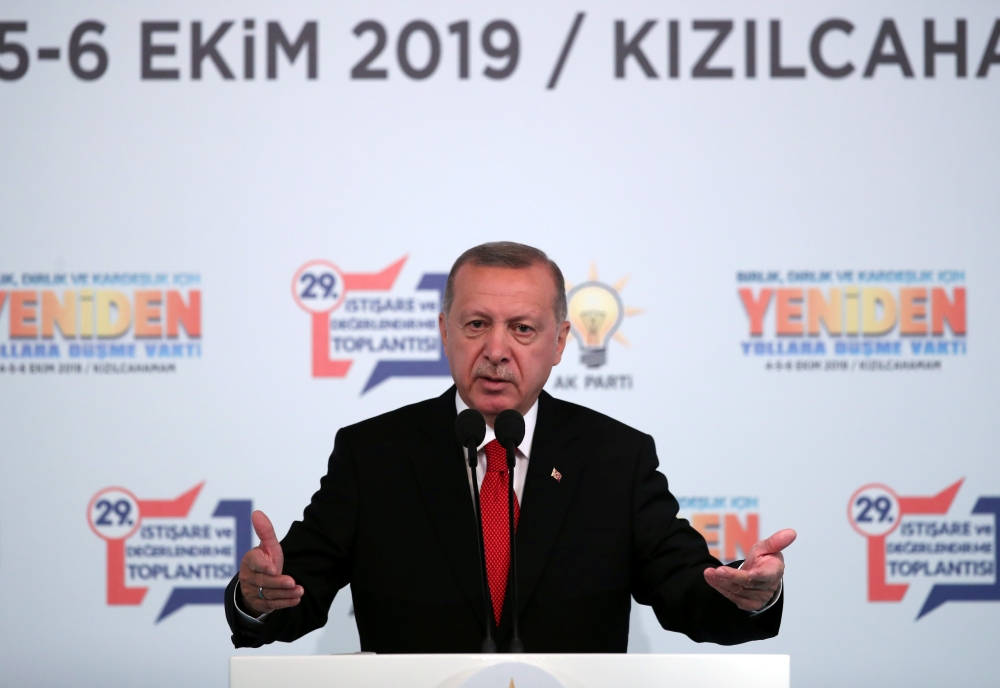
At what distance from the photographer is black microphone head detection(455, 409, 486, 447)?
1.77 m

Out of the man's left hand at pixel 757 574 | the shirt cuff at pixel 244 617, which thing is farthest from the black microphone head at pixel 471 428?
the shirt cuff at pixel 244 617

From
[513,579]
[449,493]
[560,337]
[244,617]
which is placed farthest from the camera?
[560,337]

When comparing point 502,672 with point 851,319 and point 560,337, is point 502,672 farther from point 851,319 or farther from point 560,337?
point 851,319

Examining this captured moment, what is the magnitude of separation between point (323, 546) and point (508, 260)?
0.81 m

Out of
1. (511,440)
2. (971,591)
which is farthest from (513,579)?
(971,591)

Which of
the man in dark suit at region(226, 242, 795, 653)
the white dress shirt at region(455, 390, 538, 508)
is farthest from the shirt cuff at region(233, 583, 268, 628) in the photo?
the white dress shirt at region(455, 390, 538, 508)

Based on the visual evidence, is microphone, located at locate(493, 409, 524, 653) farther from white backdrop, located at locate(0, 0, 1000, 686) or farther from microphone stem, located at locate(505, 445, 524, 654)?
white backdrop, located at locate(0, 0, 1000, 686)

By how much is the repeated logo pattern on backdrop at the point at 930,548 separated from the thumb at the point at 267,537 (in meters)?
2.44

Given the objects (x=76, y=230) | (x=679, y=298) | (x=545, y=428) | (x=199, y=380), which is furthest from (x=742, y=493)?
(x=76, y=230)

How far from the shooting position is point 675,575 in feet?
7.38

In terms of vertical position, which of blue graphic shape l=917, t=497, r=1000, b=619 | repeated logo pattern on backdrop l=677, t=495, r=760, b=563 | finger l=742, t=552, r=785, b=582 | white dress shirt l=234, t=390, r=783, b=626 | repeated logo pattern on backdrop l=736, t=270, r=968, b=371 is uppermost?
repeated logo pattern on backdrop l=736, t=270, r=968, b=371

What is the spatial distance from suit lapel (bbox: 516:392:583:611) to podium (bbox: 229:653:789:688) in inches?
28.1

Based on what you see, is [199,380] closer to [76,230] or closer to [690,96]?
[76,230]

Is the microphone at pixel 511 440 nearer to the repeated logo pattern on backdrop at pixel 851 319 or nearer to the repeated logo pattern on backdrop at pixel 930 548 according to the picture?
the repeated logo pattern on backdrop at pixel 851 319
